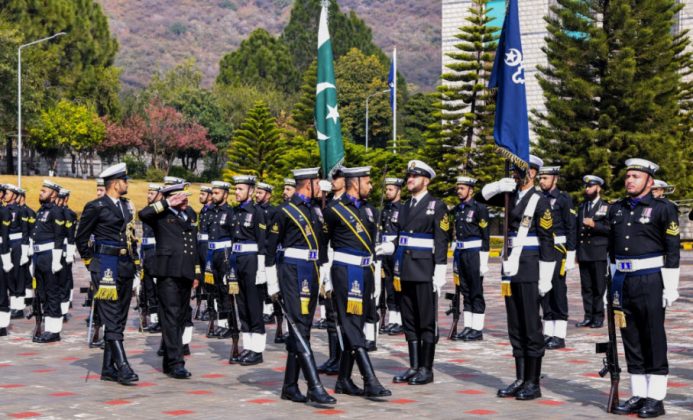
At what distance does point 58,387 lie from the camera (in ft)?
37.5

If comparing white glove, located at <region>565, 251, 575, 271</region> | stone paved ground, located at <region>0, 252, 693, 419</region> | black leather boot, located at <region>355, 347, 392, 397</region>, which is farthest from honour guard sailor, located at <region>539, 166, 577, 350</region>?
black leather boot, located at <region>355, 347, 392, 397</region>

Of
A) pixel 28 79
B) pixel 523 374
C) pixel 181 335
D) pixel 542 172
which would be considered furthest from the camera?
pixel 28 79

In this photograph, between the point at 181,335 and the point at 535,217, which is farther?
the point at 181,335

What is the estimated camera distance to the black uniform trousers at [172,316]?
Answer: 12047 millimetres

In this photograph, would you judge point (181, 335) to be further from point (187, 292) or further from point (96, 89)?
point (96, 89)

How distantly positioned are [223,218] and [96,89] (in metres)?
76.0

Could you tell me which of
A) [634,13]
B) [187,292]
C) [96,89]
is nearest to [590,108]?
[634,13]

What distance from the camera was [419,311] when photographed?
37.8 ft

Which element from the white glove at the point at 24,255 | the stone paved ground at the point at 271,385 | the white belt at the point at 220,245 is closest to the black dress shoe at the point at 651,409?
the stone paved ground at the point at 271,385

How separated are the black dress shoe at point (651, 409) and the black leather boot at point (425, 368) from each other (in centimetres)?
235

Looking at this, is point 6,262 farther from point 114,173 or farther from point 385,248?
point 385,248

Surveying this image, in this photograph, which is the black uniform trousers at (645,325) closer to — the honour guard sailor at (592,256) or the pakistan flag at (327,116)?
the pakistan flag at (327,116)

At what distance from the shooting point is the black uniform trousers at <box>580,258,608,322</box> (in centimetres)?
1667

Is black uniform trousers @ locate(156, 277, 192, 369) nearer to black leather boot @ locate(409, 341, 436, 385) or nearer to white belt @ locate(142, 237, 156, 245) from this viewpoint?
black leather boot @ locate(409, 341, 436, 385)
